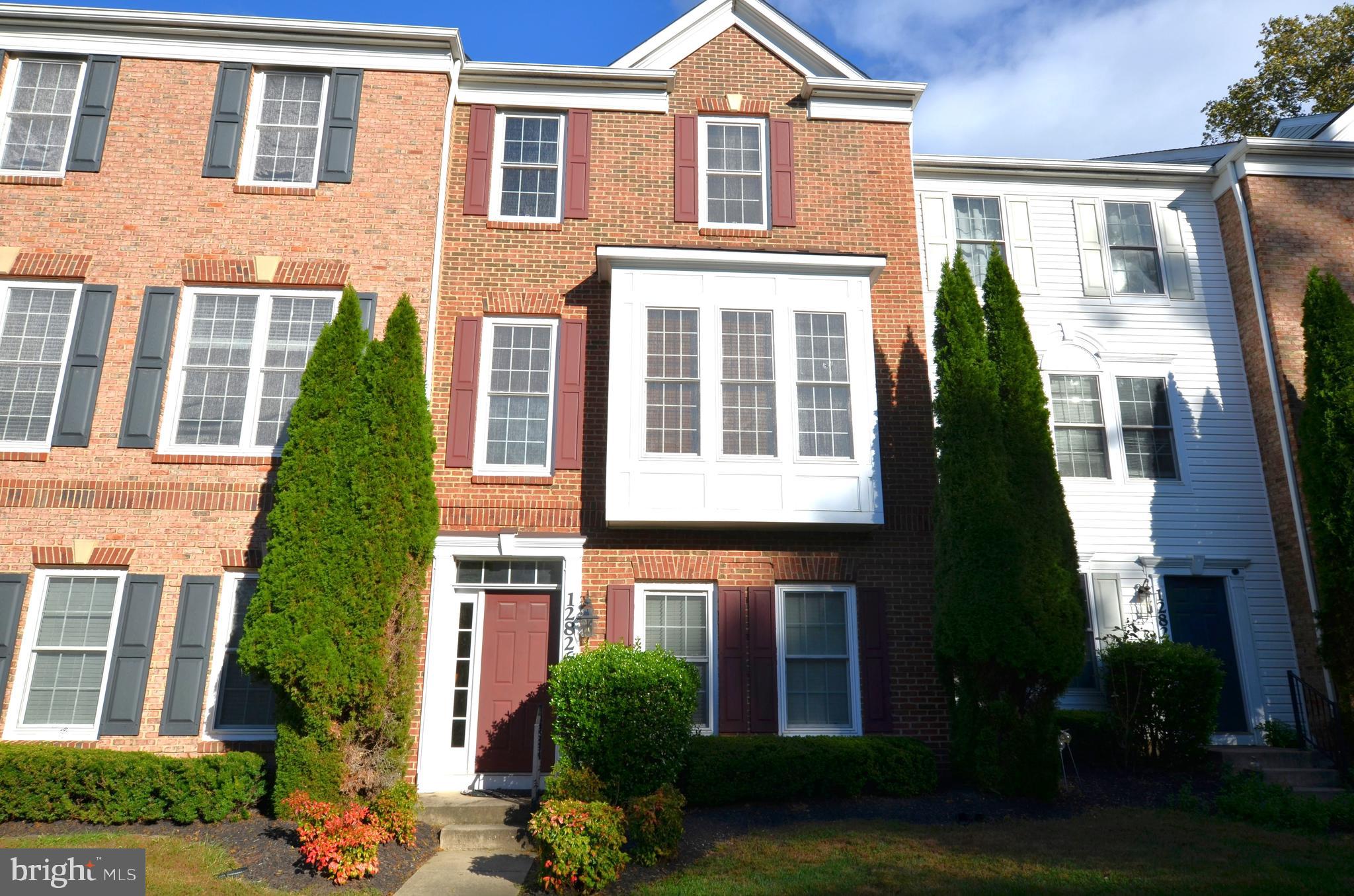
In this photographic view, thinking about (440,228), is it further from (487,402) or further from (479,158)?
(487,402)

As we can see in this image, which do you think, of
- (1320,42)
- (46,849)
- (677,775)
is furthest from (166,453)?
(1320,42)

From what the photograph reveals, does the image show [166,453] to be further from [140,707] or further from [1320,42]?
[1320,42]

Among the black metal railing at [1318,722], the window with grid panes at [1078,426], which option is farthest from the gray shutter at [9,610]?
the black metal railing at [1318,722]

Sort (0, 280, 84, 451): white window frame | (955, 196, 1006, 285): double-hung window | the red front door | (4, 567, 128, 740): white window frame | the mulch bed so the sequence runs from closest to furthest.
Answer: the mulch bed
(4, 567, 128, 740): white window frame
the red front door
(0, 280, 84, 451): white window frame
(955, 196, 1006, 285): double-hung window

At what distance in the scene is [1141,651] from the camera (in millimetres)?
11109

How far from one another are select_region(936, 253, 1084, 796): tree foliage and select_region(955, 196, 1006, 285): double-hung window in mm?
3147

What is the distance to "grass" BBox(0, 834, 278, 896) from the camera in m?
6.75

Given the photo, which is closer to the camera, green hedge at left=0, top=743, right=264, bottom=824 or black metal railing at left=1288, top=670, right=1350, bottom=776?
green hedge at left=0, top=743, right=264, bottom=824

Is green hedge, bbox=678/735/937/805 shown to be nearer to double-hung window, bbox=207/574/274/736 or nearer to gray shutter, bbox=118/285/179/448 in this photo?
double-hung window, bbox=207/574/274/736

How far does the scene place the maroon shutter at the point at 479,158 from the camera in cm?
1209

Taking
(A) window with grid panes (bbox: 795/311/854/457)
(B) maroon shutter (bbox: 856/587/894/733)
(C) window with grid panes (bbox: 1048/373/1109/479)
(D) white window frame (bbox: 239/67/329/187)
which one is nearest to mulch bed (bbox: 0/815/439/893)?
(B) maroon shutter (bbox: 856/587/894/733)

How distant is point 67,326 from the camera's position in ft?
35.9

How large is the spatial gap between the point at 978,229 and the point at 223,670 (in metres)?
12.5

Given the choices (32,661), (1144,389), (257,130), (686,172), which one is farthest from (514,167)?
(1144,389)
